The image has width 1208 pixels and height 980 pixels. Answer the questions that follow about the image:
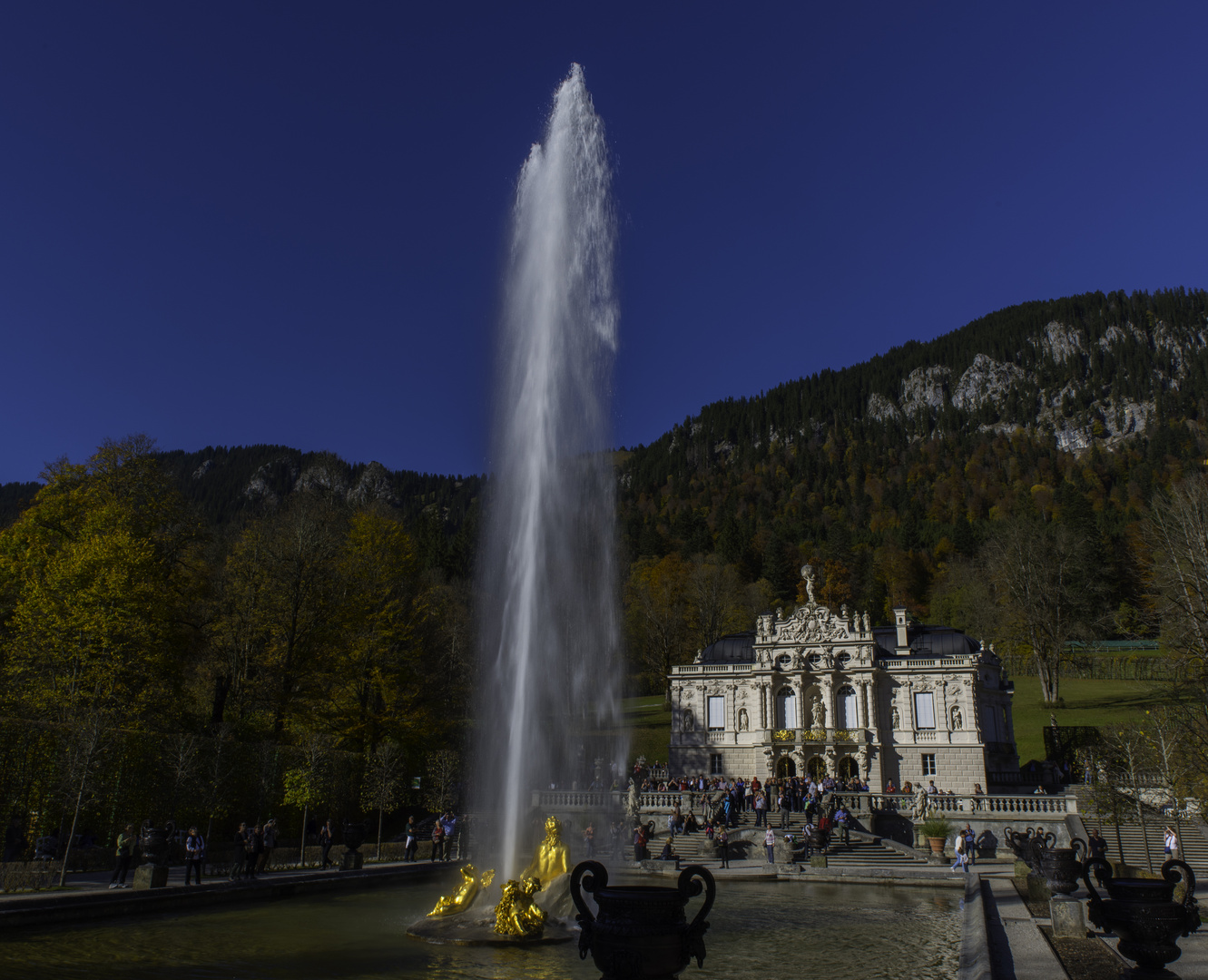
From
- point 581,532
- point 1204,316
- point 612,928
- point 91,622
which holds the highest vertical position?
point 1204,316

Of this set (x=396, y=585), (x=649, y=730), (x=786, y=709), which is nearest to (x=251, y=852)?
(x=396, y=585)

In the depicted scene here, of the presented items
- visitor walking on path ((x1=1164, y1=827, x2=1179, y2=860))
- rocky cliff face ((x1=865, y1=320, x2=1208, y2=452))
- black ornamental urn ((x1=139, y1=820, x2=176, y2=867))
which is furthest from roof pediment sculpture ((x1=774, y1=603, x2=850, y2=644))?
rocky cliff face ((x1=865, y1=320, x2=1208, y2=452))

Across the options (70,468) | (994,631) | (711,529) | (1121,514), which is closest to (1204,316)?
(1121,514)

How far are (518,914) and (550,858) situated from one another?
212 cm

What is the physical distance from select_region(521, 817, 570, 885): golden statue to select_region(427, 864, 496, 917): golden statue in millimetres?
861

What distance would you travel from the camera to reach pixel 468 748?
140ft

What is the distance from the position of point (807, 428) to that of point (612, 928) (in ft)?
599

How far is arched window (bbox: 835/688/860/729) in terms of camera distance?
4925 centimetres

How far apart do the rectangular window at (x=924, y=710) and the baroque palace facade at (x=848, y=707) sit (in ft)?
0.18

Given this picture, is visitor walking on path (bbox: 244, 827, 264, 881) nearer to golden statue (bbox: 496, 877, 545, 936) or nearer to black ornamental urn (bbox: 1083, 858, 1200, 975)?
golden statue (bbox: 496, 877, 545, 936)

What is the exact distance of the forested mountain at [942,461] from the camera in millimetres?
97750

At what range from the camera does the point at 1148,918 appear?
7.38 m

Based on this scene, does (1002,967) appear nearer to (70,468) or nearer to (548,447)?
(548,447)

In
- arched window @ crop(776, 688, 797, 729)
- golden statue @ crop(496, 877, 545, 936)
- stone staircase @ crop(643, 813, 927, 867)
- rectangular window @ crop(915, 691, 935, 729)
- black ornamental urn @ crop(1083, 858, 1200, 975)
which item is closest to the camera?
black ornamental urn @ crop(1083, 858, 1200, 975)
